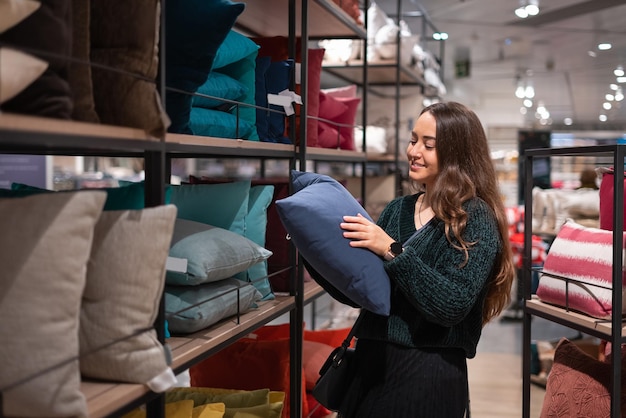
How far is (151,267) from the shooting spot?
1.46 meters

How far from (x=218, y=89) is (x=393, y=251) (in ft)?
2.49

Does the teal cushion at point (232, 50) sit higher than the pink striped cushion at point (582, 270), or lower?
higher

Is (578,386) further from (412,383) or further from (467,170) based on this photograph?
(467,170)

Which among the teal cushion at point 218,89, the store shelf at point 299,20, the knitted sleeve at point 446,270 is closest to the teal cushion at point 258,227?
the teal cushion at point 218,89

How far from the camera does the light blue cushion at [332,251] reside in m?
1.89

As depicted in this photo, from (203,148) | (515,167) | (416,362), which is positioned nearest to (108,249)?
(203,148)

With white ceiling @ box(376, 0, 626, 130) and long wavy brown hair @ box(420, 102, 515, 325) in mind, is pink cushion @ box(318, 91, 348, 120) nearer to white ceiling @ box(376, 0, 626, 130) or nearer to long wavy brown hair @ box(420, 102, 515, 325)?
long wavy brown hair @ box(420, 102, 515, 325)

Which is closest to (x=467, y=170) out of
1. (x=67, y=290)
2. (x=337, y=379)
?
(x=337, y=379)

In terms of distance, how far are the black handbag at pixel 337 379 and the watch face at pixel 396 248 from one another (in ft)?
1.02

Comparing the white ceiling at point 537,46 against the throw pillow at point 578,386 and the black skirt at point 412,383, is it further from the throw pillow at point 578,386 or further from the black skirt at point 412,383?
the black skirt at point 412,383

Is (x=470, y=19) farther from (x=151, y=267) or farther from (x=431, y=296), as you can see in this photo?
(x=151, y=267)

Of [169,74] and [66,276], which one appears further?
[169,74]

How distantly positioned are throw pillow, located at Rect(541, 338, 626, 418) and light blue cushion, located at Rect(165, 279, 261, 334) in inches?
47.3

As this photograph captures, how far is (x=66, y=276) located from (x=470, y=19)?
25.7 feet
